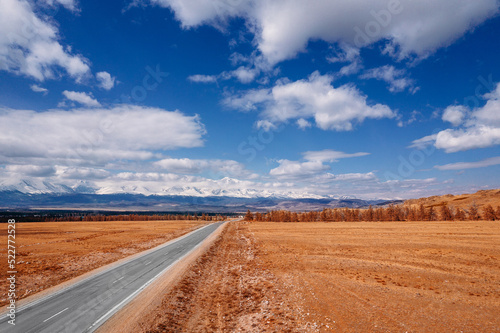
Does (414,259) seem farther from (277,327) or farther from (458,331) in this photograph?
(277,327)

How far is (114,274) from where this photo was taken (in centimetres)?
2645

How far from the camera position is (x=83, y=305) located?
17.2m

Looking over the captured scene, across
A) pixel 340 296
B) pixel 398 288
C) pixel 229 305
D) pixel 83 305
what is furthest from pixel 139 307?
pixel 398 288

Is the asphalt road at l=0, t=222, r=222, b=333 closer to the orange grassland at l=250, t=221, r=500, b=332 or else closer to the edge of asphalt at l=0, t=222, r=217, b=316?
the edge of asphalt at l=0, t=222, r=217, b=316

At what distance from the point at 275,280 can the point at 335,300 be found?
7150mm

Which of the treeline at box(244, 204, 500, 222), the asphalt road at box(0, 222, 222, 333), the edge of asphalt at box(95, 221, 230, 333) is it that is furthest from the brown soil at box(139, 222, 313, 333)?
the treeline at box(244, 204, 500, 222)

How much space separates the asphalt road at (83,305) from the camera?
46.3 ft

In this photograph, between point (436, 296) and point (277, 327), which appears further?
point (436, 296)

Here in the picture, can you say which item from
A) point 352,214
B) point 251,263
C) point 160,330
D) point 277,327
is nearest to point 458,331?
point 277,327

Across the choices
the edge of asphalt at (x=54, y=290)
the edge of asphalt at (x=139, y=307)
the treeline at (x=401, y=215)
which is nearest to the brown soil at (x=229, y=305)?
the edge of asphalt at (x=139, y=307)

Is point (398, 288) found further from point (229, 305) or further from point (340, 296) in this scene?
point (229, 305)

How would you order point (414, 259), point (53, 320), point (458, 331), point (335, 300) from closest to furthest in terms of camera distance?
point (458, 331), point (53, 320), point (335, 300), point (414, 259)

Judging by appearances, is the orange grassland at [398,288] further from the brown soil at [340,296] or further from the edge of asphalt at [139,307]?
the edge of asphalt at [139,307]

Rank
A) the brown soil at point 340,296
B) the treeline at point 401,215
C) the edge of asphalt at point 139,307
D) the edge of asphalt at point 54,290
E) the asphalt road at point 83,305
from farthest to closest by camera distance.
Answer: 1. the treeline at point 401,215
2. the edge of asphalt at point 54,290
3. the brown soil at point 340,296
4. the asphalt road at point 83,305
5. the edge of asphalt at point 139,307
